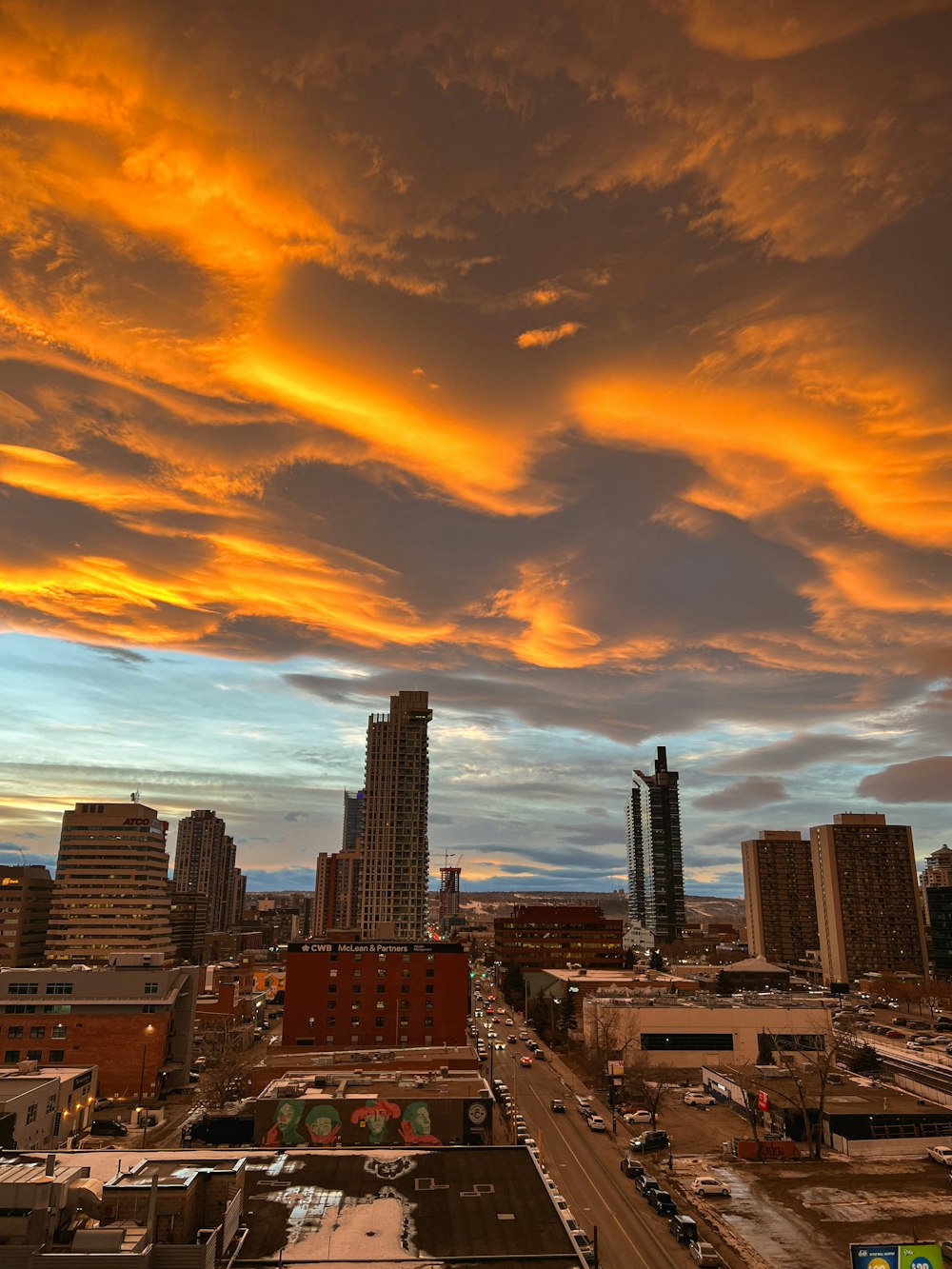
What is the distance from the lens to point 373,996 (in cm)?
9369

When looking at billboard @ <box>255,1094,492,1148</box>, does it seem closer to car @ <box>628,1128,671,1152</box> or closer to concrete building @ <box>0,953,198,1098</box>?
car @ <box>628,1128,671,1152</box>

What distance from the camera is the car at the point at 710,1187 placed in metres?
51.2

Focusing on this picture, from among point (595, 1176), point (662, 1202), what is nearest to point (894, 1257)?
point (662, 1202)

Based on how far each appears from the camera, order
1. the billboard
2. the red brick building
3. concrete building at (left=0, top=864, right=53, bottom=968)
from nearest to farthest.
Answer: the billboard → the red brick building → concrete building at (left=0, top=864, right=53, bottom=968)

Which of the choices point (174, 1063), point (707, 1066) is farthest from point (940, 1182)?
point (174, 1063)

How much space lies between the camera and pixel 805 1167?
190 ft

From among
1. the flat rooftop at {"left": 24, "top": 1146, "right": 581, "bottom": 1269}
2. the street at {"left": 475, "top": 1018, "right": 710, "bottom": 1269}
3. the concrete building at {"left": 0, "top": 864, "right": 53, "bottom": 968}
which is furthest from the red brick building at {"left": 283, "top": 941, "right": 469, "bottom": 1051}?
the concrete building at {"left": 0, "top": 864, "right": 53, "bottom": 968}

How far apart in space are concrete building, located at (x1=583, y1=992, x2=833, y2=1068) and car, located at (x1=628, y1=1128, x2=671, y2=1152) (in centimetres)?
2649

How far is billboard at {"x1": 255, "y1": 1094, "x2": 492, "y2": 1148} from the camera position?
5391 centimetres

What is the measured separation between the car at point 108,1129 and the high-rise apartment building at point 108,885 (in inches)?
5107

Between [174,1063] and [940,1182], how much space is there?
74004mm

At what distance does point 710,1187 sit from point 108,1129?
49660 mm

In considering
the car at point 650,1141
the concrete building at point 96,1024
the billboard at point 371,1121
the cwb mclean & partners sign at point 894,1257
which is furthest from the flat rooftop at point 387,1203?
the concrete building at point 96,1024

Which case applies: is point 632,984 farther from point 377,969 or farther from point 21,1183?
point 21,1183
